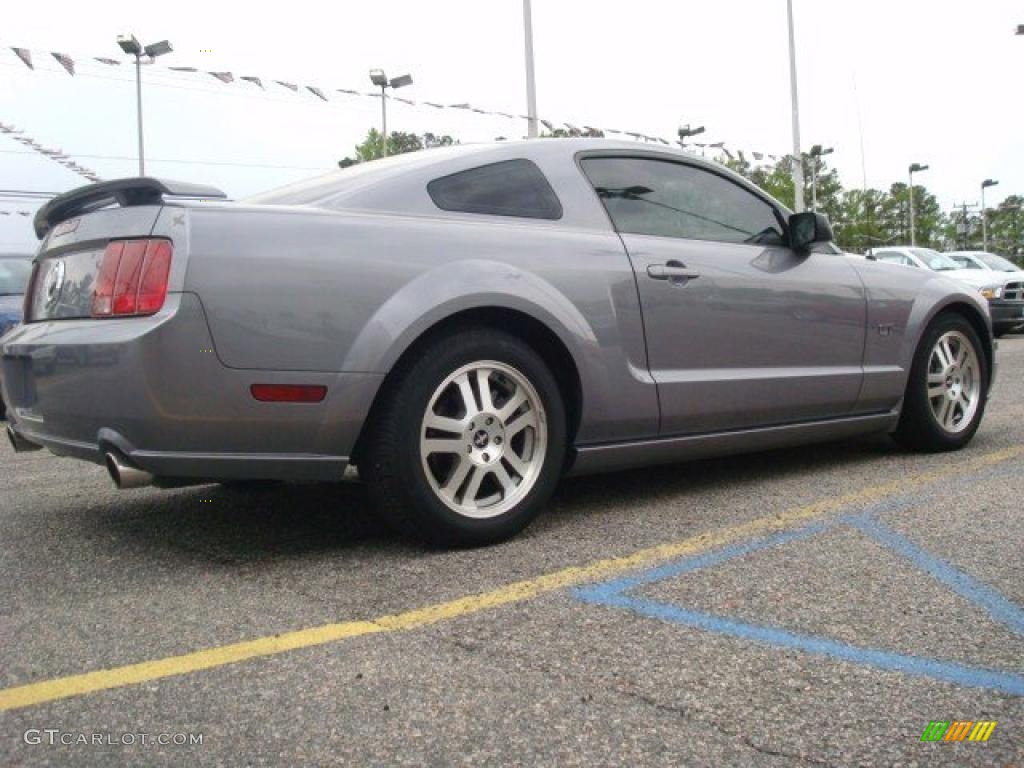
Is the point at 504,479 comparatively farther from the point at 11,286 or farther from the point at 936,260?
the point at 936,260

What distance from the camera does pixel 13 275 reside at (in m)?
8.99

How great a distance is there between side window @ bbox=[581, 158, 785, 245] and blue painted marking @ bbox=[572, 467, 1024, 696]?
1.33 meters

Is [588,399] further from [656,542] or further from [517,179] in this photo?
[517,179]

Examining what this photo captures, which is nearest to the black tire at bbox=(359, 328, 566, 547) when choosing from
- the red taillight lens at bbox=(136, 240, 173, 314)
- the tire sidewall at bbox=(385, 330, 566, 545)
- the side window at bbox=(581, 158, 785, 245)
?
the tire sidewall at bbox=(385, 330, 566, 545)

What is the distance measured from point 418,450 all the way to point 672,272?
4.47 ft

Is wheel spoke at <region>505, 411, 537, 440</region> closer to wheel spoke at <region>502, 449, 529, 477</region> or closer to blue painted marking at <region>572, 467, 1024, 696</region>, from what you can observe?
wheel spoke at <region>502, 449, 529, 477</region>

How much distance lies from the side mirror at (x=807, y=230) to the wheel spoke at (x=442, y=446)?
6.80ft

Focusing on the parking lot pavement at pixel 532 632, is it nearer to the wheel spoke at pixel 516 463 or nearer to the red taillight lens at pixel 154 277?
the wheel spoke at pixel 516 463

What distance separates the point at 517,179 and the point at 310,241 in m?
1.02

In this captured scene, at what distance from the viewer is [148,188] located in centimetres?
321

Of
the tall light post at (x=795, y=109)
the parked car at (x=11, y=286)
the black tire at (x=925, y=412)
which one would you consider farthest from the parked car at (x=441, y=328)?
the tall light post at (x=795, y=109)

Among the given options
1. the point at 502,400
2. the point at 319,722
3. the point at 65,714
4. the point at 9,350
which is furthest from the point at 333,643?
the point at 9,350

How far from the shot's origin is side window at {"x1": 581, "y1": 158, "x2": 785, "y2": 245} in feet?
13.6

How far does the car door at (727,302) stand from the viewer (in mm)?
4039
